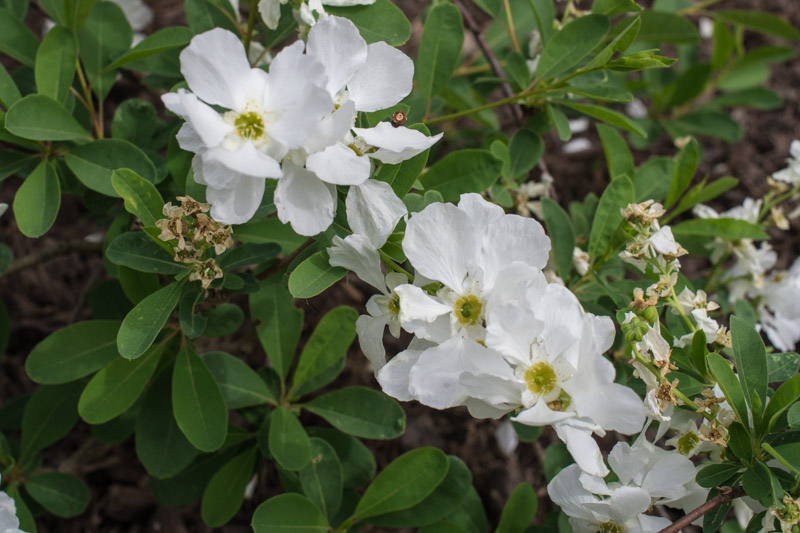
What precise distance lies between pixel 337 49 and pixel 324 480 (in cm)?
96

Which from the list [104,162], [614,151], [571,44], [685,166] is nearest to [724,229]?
[685,166]

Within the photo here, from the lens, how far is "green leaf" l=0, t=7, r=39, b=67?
5.11 ft

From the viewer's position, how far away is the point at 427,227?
107 cm

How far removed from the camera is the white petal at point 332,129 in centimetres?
97

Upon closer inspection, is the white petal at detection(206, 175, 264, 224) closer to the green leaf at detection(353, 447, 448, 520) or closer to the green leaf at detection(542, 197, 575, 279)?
the green leaf at detection(353, 447, 448, 520)

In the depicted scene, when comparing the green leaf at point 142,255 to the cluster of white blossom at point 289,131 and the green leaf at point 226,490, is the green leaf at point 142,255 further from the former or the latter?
the green leaf at point 226,490

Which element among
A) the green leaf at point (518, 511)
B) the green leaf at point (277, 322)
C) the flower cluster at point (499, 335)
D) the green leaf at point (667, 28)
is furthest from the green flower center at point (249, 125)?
the green leaf at point (667, 28)

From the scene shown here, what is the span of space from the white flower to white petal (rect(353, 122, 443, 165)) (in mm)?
128

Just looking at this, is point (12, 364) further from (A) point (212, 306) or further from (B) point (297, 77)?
(B) point (297, 77)

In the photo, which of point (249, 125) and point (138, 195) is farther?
point (138, 195)

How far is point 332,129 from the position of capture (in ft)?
3.23

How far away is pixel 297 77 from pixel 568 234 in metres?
0.87

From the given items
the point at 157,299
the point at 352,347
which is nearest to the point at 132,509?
the point at 352,347

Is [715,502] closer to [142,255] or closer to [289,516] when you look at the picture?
→ [289,516]
